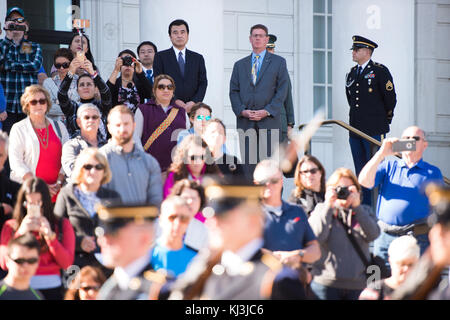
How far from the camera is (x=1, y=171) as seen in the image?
6.43 m

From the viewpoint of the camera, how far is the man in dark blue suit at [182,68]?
902cm

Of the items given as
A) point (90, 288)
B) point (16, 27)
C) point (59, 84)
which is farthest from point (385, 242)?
point (16, 27)

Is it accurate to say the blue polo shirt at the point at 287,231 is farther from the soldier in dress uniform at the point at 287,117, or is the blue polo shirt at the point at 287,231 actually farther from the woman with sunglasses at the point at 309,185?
the soldier in dress uniform at the point at 287,117

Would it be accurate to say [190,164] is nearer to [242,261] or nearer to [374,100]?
[242,261]

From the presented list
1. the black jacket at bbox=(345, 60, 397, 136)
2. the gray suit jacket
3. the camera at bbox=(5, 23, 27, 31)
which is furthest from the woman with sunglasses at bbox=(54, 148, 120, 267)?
the black jacket at bbox=(345, 60, 397, 136)

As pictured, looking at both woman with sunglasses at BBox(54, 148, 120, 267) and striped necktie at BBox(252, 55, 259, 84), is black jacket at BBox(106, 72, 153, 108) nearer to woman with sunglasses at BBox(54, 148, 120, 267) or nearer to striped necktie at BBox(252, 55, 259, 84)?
striped necktie at BBox(252, 55, 259, 84)

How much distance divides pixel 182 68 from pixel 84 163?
113 inches

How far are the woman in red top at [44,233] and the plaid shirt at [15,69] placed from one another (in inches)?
93.6

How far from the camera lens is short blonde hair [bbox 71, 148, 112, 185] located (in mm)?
6406

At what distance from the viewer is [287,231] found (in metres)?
6.20

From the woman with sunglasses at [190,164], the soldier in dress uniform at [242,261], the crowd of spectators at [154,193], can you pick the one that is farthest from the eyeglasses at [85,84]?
the soldier in dress uniform at [242,261]

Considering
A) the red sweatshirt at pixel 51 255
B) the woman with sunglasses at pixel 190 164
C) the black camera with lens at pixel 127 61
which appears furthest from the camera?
the black camera with lens at pixel 127 61
